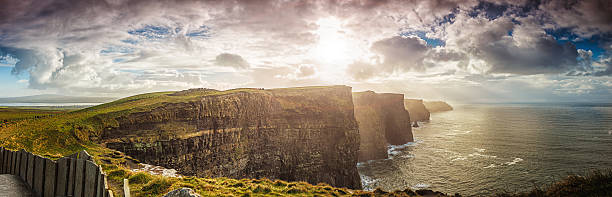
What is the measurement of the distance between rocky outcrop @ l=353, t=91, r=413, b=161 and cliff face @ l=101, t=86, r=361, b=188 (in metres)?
20.2

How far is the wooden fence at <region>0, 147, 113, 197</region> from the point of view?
20.1 feet

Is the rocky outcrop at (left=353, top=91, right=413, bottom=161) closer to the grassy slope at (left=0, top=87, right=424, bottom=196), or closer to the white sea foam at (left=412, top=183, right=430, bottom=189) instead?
the white sea foam at (left=412, top=183, right=430, bottom=189)

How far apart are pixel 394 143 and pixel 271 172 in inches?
2379

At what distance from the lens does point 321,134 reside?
53.4m

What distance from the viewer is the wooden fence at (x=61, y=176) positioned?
614cm

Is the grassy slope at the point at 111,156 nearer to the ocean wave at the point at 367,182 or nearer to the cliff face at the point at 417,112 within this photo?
the ocean wave at the point at 367,182

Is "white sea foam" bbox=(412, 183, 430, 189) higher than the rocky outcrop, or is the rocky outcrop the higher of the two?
the rocky outcrop

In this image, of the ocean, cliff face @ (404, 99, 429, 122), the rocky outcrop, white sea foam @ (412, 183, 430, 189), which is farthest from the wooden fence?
cliff face @ (404, 99, 429, 122)

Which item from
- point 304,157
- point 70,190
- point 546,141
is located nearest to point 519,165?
point 546,141

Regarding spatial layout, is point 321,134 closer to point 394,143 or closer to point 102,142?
point 102,142

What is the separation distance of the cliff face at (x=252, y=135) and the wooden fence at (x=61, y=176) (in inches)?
837

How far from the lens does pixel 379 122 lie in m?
84.9

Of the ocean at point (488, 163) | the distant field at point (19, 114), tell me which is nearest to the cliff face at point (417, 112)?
the ocean at point (488, 163)

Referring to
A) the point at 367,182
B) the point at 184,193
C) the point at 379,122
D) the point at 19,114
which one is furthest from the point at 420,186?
the point at 19,114
